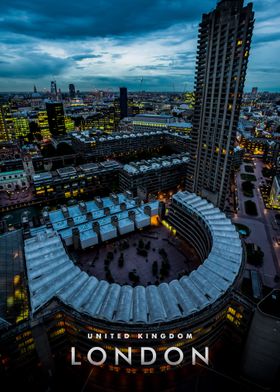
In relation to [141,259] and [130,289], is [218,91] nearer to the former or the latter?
A: [141,259]

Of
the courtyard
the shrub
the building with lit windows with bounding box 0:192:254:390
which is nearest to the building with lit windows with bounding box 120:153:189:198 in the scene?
the courtyard

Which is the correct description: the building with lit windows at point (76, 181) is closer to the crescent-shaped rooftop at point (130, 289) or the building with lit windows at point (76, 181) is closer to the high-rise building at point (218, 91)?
the high-rise building at point (218, 91)

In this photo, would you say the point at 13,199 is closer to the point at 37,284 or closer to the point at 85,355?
the point at 37,284

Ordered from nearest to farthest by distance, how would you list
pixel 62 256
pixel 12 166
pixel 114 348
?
1. pixel 114 348
2. pixel 62 256
3. pixel 12 166

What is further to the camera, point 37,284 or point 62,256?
point 62,256

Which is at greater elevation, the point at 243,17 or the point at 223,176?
the point at 243,17

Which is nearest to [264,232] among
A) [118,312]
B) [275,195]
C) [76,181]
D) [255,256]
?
[255,256]

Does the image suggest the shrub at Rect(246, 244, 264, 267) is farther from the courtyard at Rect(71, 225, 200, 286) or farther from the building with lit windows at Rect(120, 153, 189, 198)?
the building with lit windows at Rect(120, 153, 189, 198)

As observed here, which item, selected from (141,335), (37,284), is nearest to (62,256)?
(37,284)
